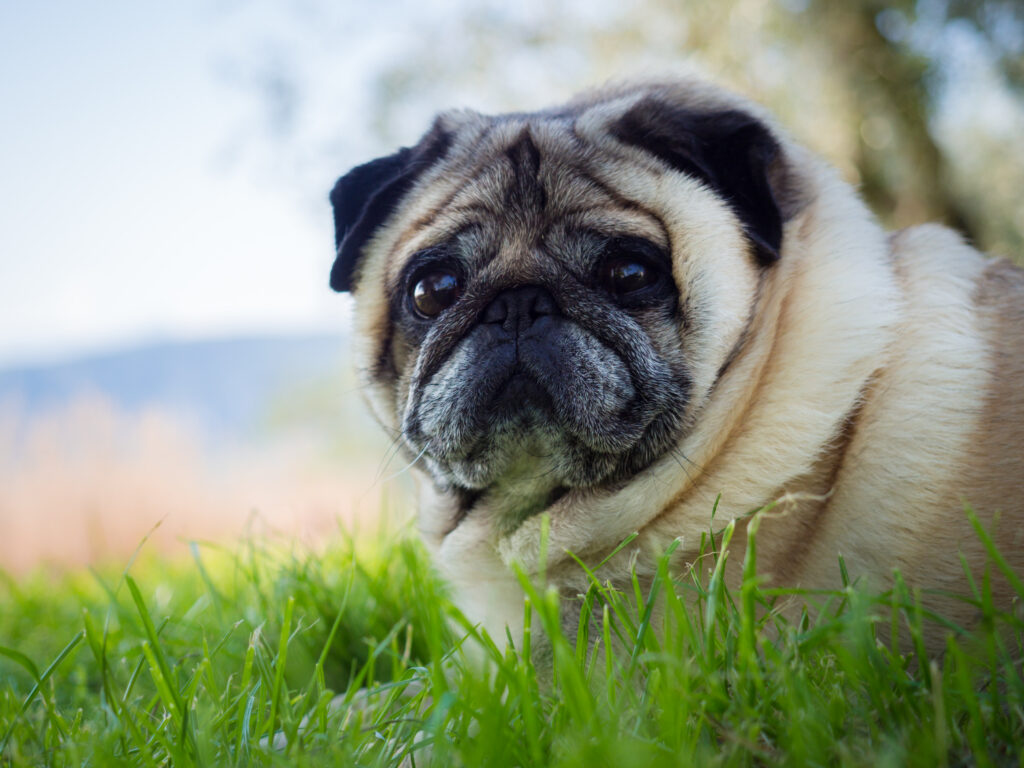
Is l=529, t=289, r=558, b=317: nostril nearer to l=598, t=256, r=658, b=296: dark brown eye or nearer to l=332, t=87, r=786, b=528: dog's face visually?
l=332, t=87, r=786, b=528: dog's face

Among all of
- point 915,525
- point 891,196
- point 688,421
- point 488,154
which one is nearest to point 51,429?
point 488,154

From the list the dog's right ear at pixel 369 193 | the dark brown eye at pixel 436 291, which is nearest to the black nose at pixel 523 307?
the dark brown eye at pixel 436 291

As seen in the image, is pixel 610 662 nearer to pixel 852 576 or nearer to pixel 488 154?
pixel 852 576

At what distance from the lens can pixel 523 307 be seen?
230cm

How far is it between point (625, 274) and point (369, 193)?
1125mm

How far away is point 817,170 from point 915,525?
1.33m

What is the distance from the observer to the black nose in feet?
7.52

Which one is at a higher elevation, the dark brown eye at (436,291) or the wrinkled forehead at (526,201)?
the wrinkled forehead at (526,201)

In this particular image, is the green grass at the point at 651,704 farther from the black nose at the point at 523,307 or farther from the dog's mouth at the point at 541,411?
the black nose at the point at 523,307

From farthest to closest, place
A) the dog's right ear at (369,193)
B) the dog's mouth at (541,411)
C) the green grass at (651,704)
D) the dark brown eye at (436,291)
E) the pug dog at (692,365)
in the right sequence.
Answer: the dog's right ear at (369,193) < the dark brown eye at (436,291) < the dog's mouth at (541,411) < the pug dog at (692,365) < the green grass at (651,704)

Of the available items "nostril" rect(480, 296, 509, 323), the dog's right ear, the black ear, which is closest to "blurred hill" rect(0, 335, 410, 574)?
the dog's right ear

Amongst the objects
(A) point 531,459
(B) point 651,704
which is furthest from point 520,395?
(B) point 651,704

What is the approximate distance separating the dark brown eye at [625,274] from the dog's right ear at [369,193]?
0.92m

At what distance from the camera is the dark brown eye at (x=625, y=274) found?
2.33 meters
